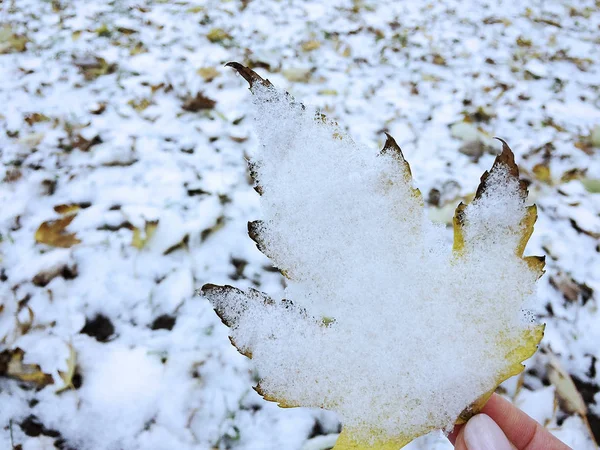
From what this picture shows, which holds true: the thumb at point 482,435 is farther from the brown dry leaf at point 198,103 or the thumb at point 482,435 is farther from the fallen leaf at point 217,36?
the fallen leaf at point 217,36

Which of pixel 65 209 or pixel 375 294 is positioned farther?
pixel 65 209

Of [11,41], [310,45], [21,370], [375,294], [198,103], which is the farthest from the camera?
[310,45]

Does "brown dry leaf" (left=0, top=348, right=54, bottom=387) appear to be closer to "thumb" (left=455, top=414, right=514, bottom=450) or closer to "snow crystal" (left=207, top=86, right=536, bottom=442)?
"snow crystal" (left=207, top=86, right=536, bottom=442)

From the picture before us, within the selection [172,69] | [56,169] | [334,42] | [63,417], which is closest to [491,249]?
[63,417]

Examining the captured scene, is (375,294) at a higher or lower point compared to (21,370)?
higher

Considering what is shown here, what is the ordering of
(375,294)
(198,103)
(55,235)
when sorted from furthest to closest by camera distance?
(198,103)
(55,235)
(375,294)

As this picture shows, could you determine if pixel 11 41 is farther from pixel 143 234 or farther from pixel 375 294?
pixel 375 294

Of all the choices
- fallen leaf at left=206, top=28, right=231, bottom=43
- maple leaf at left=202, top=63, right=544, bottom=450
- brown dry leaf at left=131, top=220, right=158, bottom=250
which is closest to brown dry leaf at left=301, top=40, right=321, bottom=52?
fallen leaf at left=206, top=28, right=231, bottom=43

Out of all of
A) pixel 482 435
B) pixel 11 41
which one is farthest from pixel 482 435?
pixel 11 41
